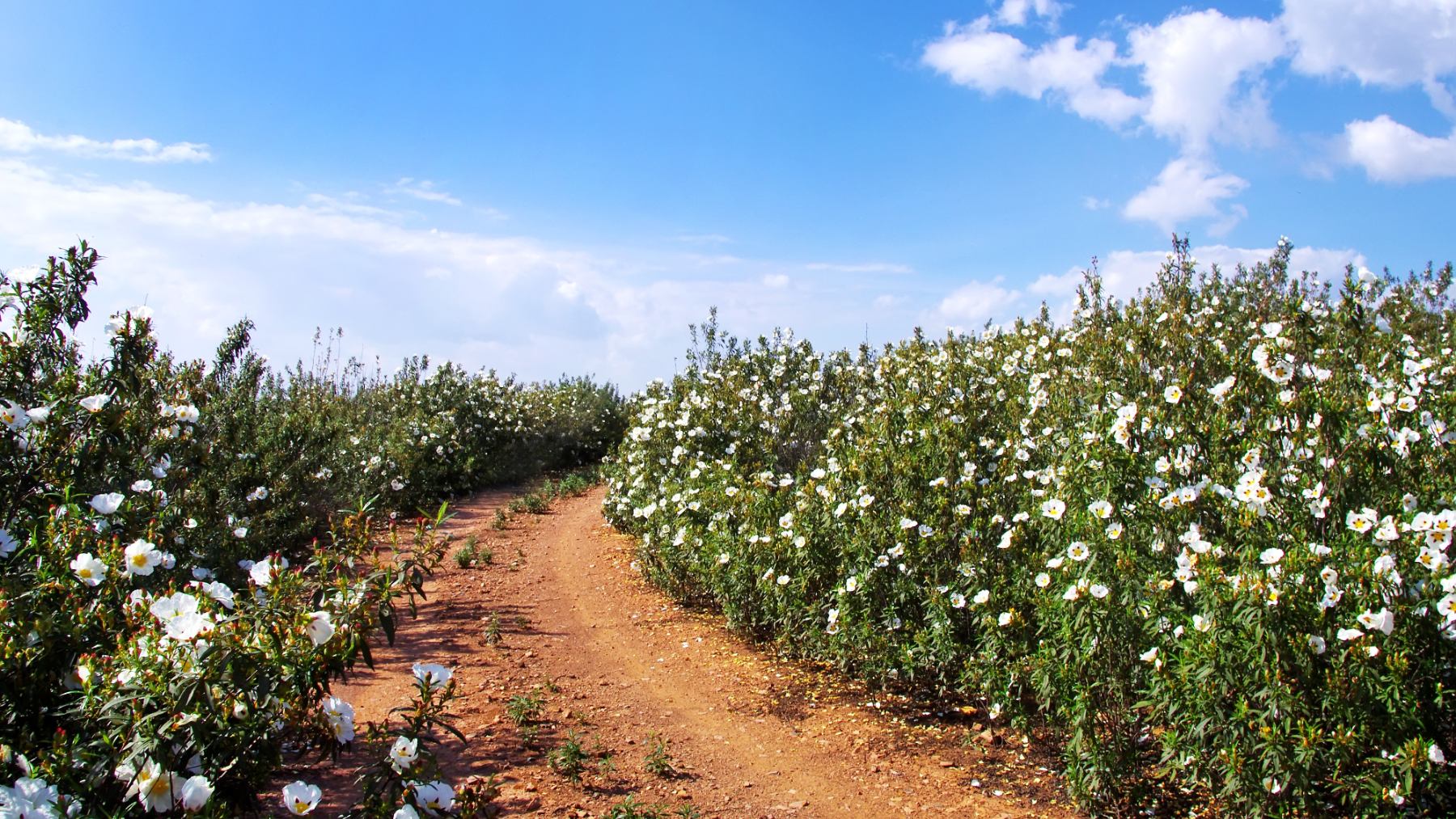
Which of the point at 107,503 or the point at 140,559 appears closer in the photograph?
the point at 140,559

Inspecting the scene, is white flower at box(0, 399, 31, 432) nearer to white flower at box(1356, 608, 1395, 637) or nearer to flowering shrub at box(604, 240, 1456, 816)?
flowering shrub at box(604, 240, 1456, 816)

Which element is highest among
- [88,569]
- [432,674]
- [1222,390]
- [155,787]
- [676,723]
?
[1222,390]

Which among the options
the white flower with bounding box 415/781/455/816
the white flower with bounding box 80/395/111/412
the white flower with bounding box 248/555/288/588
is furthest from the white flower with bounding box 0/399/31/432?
the white flower with bounding box 415/781/455/816

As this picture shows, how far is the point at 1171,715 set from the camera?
132 inches

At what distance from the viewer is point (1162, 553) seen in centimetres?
416

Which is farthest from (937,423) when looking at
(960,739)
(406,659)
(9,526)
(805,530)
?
(9,526)

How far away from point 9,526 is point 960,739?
15.0 feet

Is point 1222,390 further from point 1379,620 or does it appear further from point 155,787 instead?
point 155,787

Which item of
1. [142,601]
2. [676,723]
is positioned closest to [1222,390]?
[676,723]

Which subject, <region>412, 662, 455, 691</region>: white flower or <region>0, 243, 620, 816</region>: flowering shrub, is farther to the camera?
<region>412, 662, 455, 691</region>: white flower

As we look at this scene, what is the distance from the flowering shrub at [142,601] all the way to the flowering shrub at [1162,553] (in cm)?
272

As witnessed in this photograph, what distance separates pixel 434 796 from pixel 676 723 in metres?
2.78

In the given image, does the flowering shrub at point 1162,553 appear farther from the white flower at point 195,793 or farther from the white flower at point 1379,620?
the white flower at point 195,793

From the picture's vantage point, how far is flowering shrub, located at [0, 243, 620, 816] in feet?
7.52
